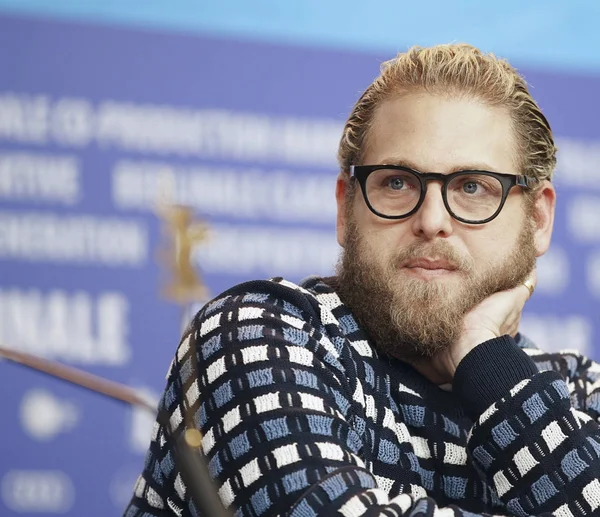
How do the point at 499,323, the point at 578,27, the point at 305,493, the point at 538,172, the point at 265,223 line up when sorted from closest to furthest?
1. the point at 305,493
2. the point at 499,323
3. the point at 538,172
4. the point at 265,223
5. the point at 578,27

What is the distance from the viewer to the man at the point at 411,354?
136 cm

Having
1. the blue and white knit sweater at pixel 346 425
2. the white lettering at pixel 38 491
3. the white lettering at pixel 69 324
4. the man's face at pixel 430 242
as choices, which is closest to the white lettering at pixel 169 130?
the white lettering at pixel 69 324

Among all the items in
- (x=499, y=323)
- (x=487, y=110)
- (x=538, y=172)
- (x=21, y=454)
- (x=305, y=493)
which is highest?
(x=487, y=110)

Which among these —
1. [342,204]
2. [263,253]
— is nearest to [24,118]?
[263,253]

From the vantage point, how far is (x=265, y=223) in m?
2.98

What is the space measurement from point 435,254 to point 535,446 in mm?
403

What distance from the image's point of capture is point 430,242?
1698 mm

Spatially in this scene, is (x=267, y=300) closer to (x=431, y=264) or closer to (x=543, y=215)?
(x=431, y=264)

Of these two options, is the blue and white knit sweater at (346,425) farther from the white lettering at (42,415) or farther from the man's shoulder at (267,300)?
the white lettering at (42,415)

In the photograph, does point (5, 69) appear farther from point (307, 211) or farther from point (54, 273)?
point (307, 211)

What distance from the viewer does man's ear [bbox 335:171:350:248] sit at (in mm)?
1940

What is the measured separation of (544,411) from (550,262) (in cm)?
187

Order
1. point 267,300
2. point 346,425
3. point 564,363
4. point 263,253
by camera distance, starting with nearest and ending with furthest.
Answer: point 346,425
point 267,300
point 564,363
point 263,253

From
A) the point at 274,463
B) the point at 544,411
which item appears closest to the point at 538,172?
the point at 544,411
